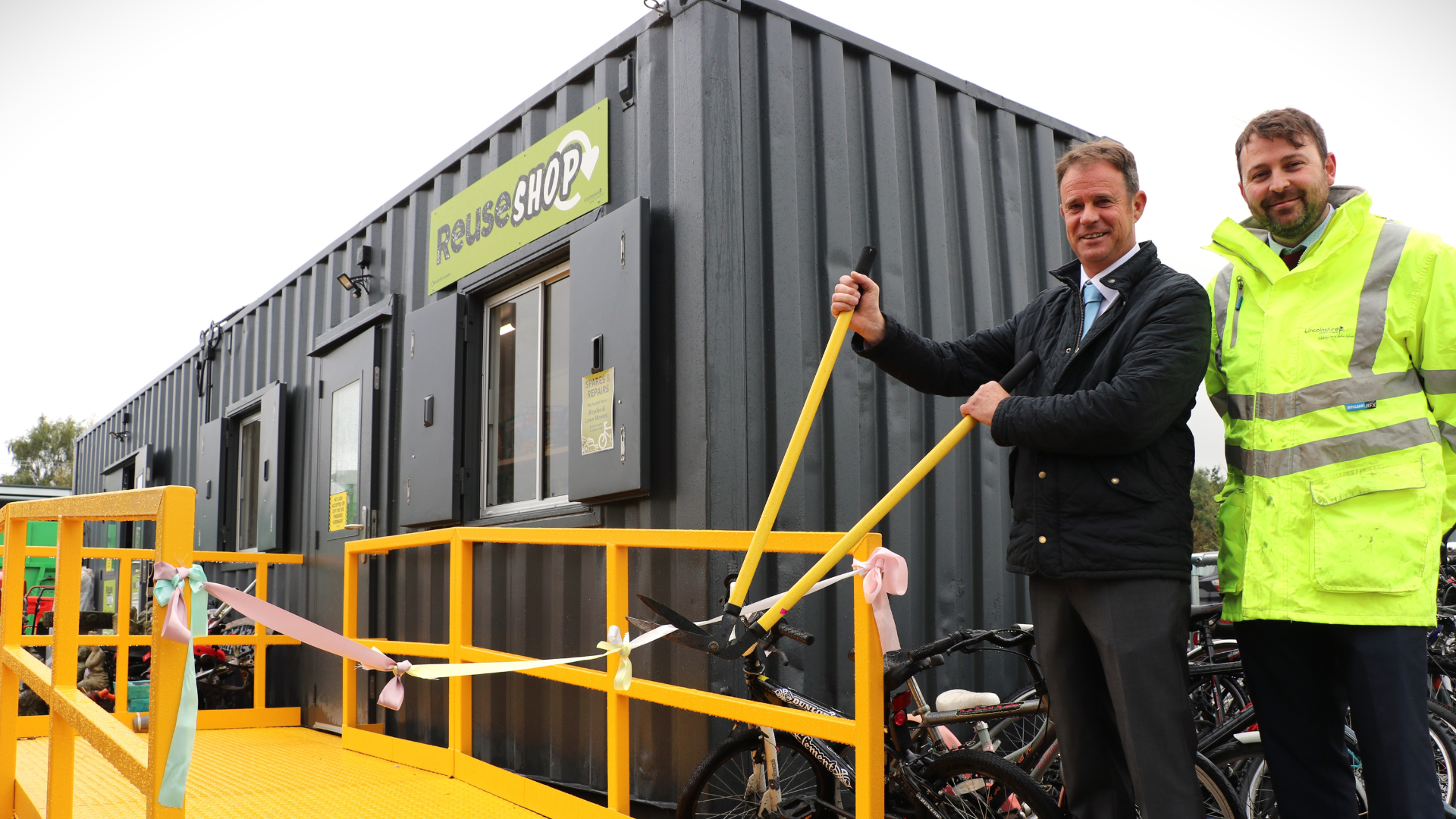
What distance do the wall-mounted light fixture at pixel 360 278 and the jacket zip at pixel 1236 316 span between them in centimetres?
556

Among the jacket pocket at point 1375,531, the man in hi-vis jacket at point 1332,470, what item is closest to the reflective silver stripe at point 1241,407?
the man in hi-vis jacket at point 1332,470

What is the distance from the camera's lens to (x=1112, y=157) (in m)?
2.46

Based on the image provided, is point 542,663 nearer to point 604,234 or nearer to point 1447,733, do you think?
point 604,234

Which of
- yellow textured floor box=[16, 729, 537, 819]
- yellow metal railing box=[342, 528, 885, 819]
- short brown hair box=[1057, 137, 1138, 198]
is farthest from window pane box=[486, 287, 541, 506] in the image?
short brown hair box=[1057, 137, 1138, 198]

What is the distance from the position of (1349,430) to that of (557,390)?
11.9 feet

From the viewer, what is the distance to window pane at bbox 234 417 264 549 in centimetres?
886

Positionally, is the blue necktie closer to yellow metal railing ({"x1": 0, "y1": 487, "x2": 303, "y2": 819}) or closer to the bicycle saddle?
the bicycle saddle

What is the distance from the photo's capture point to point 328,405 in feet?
23.5

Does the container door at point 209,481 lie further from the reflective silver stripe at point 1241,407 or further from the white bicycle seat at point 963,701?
the reflective silver stripe at point 1241,407

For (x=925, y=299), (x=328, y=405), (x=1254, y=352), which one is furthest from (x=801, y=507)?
(x=328, y=405)

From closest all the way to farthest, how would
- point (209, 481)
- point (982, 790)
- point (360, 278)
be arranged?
point (982, 790) < point (360, 278) < point (209, 481)

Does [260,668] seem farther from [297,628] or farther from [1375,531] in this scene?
[1375,531]

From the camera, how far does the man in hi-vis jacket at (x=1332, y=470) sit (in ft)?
6.97

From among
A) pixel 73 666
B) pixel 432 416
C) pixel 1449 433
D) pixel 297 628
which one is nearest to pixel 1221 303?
pixel 1449 433
